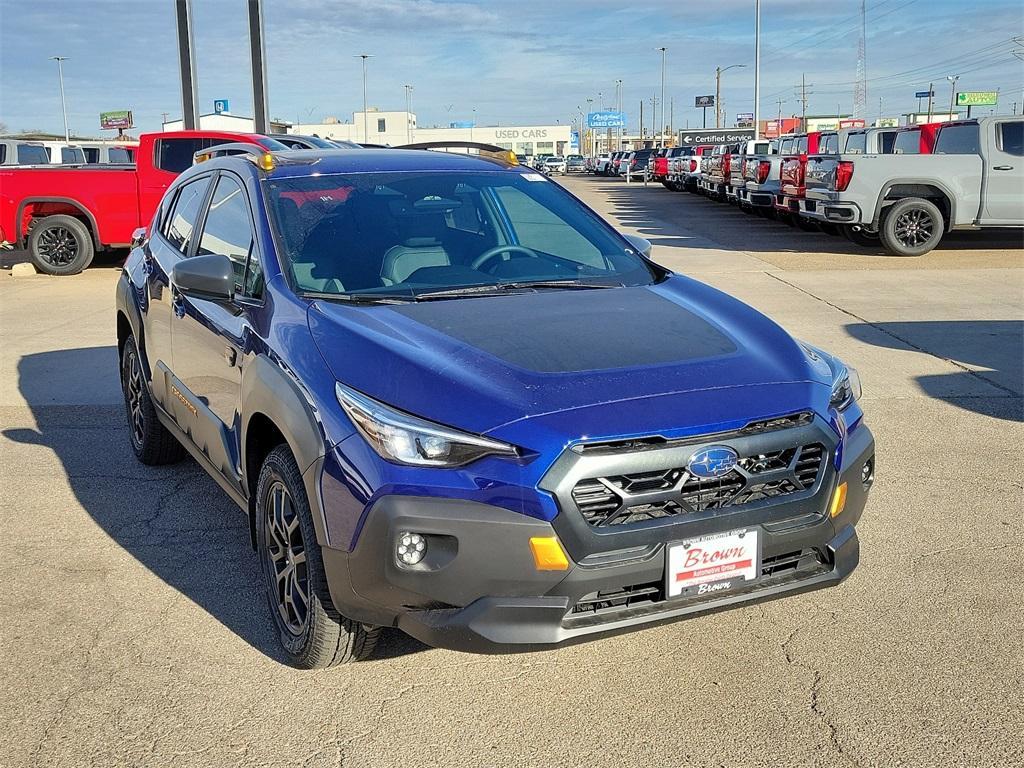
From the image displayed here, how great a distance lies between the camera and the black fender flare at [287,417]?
9.98 ft

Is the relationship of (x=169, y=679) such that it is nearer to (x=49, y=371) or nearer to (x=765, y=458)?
(x=765, y=458)

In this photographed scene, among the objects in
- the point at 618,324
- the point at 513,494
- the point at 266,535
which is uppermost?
the point at 618,324

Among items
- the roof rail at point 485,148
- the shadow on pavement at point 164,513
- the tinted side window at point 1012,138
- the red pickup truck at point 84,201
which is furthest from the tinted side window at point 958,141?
the shadow on pavement at point 164,513

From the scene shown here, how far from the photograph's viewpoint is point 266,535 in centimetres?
355

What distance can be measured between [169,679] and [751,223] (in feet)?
69.9

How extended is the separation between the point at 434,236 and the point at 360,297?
0.57 meters

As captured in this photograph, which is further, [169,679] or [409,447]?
[169,679]

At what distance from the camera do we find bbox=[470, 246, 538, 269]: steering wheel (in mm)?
4145

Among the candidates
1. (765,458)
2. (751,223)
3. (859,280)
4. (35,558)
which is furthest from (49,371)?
Result: (751,223)

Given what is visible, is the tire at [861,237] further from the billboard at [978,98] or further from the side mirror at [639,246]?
the billboard at [978,98]

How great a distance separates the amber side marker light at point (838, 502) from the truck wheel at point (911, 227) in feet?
43.8

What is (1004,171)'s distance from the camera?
15.2 metres

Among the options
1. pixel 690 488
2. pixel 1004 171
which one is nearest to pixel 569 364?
pixel 690 488

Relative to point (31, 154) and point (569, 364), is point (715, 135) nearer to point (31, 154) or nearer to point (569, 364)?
point (31, 154)
